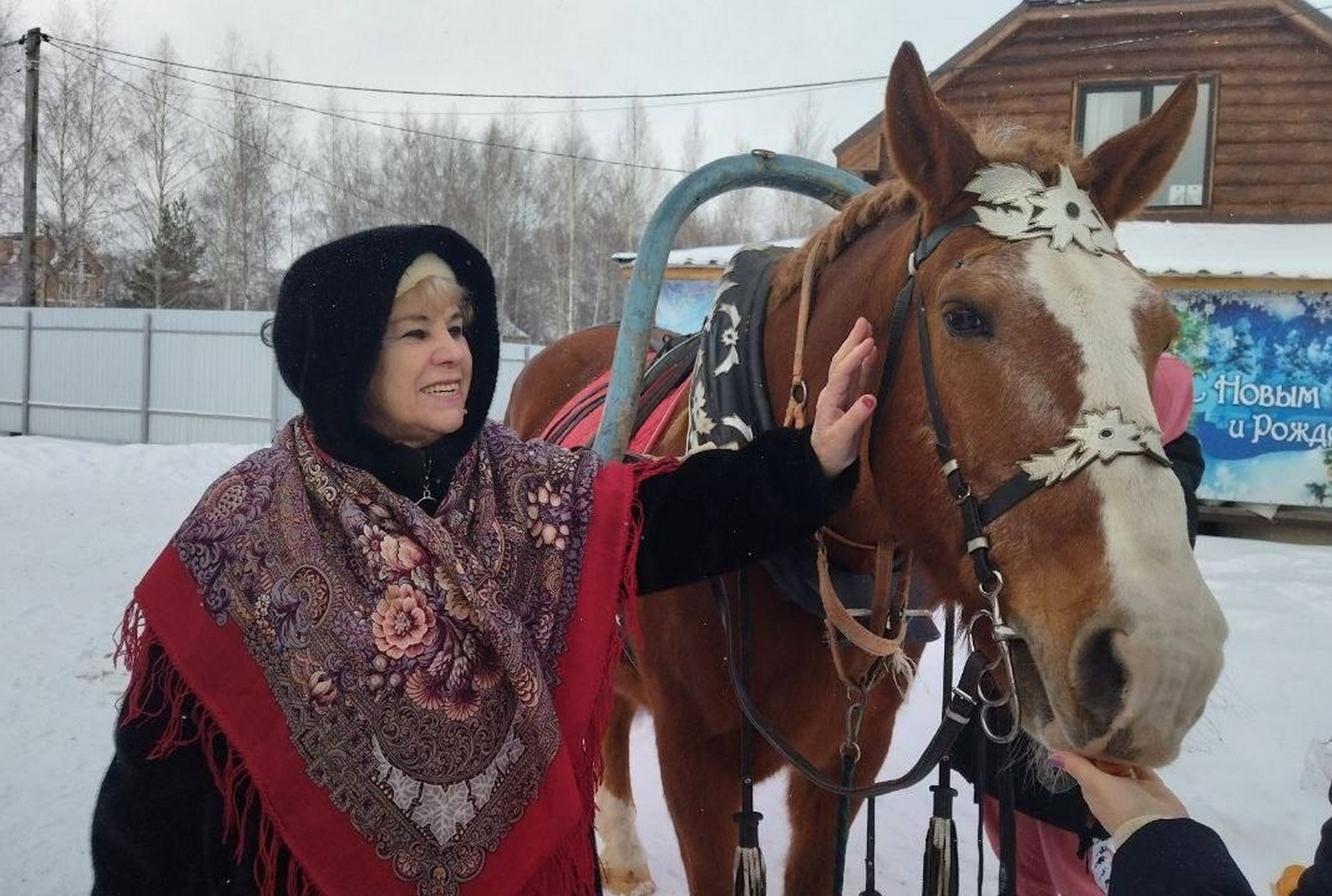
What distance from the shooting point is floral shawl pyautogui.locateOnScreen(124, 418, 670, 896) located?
4.05 ft

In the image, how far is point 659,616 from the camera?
79.7 inches

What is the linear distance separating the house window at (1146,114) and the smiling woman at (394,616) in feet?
41.1

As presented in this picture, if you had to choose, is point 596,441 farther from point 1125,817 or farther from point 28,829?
point 28,829

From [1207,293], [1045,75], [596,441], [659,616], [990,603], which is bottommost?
[659,616]

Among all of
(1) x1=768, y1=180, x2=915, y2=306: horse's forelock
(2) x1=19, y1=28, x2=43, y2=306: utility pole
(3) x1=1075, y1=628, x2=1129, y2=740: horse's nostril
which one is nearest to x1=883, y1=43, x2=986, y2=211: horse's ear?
(1) x1=768, y1=180, x2=915, y2=306: horse's forelock

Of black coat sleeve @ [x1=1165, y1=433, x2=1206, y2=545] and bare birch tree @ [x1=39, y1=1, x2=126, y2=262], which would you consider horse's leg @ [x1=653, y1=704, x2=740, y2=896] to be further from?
bare birch tree @ [x1=39, y1=1, x2=126, y2=262]

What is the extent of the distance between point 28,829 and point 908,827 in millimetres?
3149

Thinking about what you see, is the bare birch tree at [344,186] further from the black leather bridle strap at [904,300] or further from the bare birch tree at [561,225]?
the black leather bridle strap at [904,300]

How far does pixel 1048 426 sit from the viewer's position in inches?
47.2

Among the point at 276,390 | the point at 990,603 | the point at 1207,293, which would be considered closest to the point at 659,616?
the point at 990,603

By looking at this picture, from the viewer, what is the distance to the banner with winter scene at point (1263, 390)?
354 inches

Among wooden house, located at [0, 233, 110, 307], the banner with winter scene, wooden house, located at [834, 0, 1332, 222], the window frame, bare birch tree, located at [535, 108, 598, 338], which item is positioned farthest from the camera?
bare birch tree, located at [535, 108, 598, 338]

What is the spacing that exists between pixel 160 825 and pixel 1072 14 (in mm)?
13922

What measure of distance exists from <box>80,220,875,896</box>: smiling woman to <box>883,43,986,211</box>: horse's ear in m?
0.27
